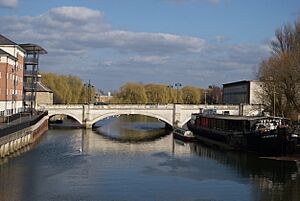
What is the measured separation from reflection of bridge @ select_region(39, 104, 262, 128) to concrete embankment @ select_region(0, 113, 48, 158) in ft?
70.8

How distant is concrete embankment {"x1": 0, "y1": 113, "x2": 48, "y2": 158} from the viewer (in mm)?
41344

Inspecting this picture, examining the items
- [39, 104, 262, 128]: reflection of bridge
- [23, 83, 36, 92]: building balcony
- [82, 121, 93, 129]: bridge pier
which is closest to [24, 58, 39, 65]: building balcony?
[23, 83, 36, 92]: building balcony

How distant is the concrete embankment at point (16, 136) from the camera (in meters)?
41.3

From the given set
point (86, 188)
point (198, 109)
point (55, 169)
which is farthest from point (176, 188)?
point (198, 109)

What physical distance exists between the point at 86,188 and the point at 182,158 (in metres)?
17.2

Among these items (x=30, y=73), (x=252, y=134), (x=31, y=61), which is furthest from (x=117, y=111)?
(x=252, y=134)

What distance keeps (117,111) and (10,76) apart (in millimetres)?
21260

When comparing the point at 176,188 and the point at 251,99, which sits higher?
the point at 251,99

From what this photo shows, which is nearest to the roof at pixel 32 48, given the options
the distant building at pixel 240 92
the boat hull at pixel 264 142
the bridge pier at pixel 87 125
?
the bridge pier at pixel 87 125

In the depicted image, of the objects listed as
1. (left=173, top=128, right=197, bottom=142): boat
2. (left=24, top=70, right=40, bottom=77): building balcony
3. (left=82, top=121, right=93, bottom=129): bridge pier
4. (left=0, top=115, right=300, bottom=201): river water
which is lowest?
(left=0, top=115, right=300, bottom=201): river water

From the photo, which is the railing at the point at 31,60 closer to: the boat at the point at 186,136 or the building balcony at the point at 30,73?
the building balcony at the point at 30,73

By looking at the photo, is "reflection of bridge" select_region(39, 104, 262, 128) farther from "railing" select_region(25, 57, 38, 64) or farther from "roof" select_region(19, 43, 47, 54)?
"roof" select_region(19, 43, 47, 54)

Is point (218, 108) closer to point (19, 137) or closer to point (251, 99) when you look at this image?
point (251, 99)

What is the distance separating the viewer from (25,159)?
42.6 meters
